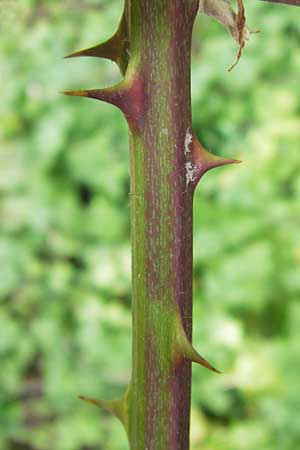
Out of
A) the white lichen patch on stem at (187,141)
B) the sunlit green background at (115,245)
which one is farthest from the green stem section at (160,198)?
the sunlit green background at (115,245)

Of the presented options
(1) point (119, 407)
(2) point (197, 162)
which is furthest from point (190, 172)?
(1) point (119, 407)

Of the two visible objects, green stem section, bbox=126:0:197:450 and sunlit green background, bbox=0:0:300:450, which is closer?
green stem section, bbox=126:0:197:450

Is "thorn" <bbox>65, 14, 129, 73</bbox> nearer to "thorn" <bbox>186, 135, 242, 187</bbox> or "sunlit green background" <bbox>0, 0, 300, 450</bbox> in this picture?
"thorn" <bbox>186, 135, 242, 187</bbox>

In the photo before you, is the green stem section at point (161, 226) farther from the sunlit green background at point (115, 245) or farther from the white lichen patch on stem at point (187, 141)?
the sunlit green background at point (115, 245)

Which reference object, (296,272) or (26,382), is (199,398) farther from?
(26,382)

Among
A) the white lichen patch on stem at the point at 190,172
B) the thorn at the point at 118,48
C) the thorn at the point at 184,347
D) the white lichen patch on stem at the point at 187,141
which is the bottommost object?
the thorn at the point at 184,347

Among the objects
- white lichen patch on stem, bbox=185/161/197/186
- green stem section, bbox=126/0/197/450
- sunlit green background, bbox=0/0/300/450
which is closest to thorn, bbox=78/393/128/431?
green stem section, bbox=126/0/197/450

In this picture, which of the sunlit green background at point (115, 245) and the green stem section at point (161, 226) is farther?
the sunlit green background at point (115, 245)

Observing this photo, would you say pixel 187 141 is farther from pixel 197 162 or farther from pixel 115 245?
pixel 115 245

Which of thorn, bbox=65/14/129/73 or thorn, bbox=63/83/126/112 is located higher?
thorn, bbox=65/14/129/73
